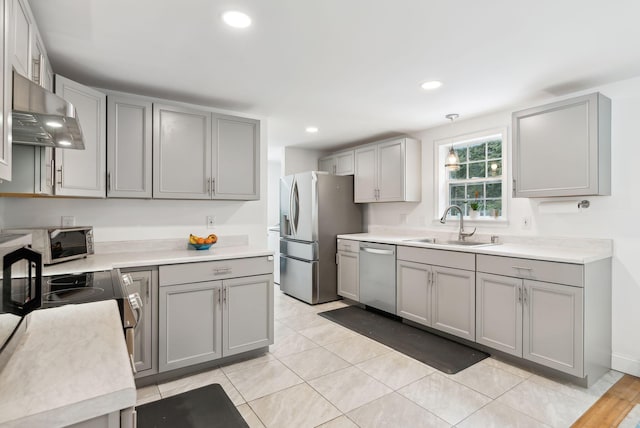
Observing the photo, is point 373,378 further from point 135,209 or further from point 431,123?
point 431,123

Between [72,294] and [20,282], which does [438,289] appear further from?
[20,282]

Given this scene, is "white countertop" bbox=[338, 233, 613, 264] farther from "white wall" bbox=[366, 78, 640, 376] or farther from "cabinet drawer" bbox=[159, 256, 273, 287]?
"cabinet drawer" bbox=[159, 256, 273, 287]

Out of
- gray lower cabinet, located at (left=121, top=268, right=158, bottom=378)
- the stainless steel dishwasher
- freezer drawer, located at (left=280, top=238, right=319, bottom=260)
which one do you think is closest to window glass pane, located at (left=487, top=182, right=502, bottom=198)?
the stainless steel dishwasher

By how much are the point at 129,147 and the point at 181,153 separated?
1.28ft

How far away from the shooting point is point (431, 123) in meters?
3.90

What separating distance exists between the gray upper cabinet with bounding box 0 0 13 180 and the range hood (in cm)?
5

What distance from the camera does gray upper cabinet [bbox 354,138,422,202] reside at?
4102 millimetres

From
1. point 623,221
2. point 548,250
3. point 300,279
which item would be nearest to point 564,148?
point 623,221

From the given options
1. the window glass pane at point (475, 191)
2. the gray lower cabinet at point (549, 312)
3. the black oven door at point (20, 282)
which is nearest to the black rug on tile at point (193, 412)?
the black oven door at point (20, 282)

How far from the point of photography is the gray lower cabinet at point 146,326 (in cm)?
238

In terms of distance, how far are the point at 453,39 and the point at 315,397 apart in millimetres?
2440

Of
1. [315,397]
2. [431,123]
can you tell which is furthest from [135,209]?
[431,123]

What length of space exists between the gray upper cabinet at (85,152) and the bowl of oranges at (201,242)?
767 mm

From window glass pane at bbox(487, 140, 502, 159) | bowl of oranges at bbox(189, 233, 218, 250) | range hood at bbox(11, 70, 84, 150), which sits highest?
window glass pane at bbox(487, 140, 502, 159)
